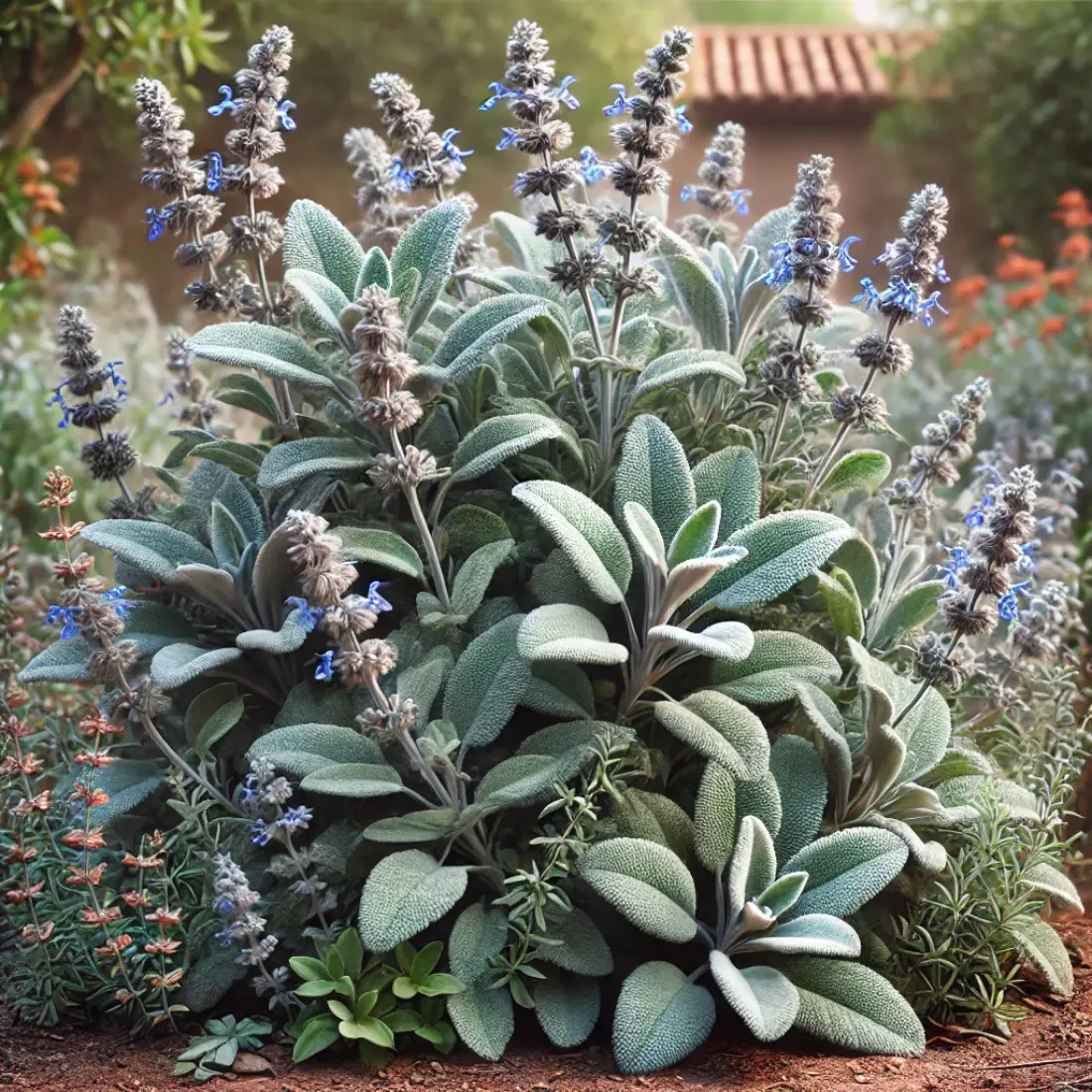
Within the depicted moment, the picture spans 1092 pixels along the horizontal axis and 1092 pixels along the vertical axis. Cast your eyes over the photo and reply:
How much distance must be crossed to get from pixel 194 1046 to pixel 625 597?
1052mm

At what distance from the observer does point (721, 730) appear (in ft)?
6.75

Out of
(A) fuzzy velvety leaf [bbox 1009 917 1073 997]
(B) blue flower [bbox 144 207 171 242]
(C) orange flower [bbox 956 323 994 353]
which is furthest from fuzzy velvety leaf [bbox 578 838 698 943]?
(C) orange flower [bbox 956 323 994 353]

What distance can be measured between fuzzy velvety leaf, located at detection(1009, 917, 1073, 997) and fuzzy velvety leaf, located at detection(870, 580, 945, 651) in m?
0.59

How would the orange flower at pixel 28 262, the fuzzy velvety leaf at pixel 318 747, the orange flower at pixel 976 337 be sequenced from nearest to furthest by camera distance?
the fuzzy velvety leaf at pixel 318 747 < the orange flower at pixel 28 262 < the orange flower at pixel 976 337

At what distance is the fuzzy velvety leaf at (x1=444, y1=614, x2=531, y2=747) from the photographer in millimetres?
2102

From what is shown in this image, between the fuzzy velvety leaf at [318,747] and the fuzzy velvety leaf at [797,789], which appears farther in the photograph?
the fuzzy velvety leaf at [797,789]

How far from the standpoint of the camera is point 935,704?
2369 millimetres

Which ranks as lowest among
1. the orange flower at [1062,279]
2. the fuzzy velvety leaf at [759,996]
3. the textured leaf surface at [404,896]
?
the fuzzy velvety leaf at [759,996]

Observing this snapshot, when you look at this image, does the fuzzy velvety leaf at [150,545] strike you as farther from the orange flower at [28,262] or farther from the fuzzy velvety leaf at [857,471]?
the orange flower at [28,262]

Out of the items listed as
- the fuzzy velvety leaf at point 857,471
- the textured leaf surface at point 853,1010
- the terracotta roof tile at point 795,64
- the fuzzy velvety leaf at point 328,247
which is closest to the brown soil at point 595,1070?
the textured leaf surface at point 853,1010

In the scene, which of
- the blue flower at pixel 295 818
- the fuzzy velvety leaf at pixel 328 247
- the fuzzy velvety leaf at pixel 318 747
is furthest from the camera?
the fuzzy velvety leaf at pixel 328 247

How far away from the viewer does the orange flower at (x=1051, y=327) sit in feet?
19.8

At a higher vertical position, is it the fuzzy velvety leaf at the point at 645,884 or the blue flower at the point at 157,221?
the blue flower at the point at 157,221

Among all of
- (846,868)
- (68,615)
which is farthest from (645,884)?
(68,615)
